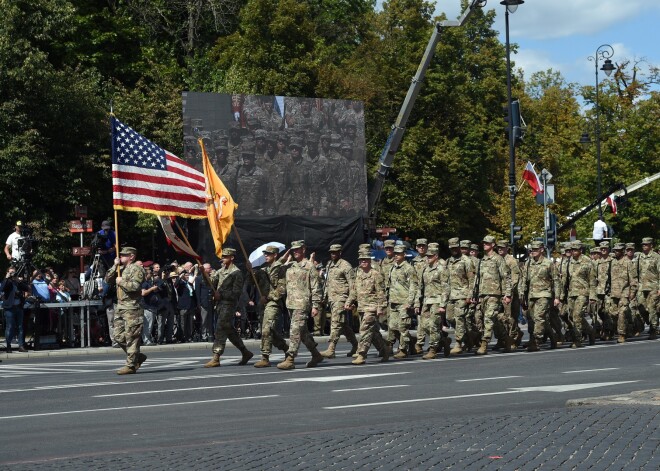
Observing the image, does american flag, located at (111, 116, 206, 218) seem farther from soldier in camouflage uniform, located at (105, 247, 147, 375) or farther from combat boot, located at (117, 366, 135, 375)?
combat boot, located at (117, 366, 135, 375)

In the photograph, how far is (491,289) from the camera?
22.5 meters

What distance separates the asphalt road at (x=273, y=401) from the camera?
11031mm

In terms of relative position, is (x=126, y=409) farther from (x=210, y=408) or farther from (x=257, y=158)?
(x=257, y=158)

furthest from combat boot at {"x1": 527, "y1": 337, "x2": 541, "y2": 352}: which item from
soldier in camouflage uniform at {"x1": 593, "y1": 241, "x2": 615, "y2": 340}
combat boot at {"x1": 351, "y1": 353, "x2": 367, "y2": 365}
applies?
combat boot at {"x1": 351, "y1": 353, "x2": 367, "y2": 365}

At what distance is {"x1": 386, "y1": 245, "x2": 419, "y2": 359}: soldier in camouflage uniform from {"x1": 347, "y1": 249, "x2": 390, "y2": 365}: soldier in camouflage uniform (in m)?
0.59

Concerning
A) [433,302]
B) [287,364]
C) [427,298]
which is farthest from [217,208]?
[433,302]

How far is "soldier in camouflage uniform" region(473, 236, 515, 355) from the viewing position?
22375mm

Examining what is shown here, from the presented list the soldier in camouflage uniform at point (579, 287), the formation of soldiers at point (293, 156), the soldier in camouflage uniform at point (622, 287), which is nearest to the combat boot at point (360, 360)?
the soldier in camouflage uniform at point (579, 287)

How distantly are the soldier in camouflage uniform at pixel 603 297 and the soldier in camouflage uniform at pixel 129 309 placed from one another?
1066 centimetres

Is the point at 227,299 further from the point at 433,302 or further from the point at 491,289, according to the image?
the point at 491,289

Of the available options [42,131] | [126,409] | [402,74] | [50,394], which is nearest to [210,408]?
[126,409]

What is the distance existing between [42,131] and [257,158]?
298 inches

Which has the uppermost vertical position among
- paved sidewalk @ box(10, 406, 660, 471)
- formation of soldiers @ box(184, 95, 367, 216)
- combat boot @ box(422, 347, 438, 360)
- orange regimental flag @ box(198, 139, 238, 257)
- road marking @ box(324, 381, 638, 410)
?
formation of soldiers @ box(184, 95, 367, 216)

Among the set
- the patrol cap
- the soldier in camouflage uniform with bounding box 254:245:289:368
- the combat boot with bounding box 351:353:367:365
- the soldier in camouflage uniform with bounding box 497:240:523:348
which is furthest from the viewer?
the patrol cap
